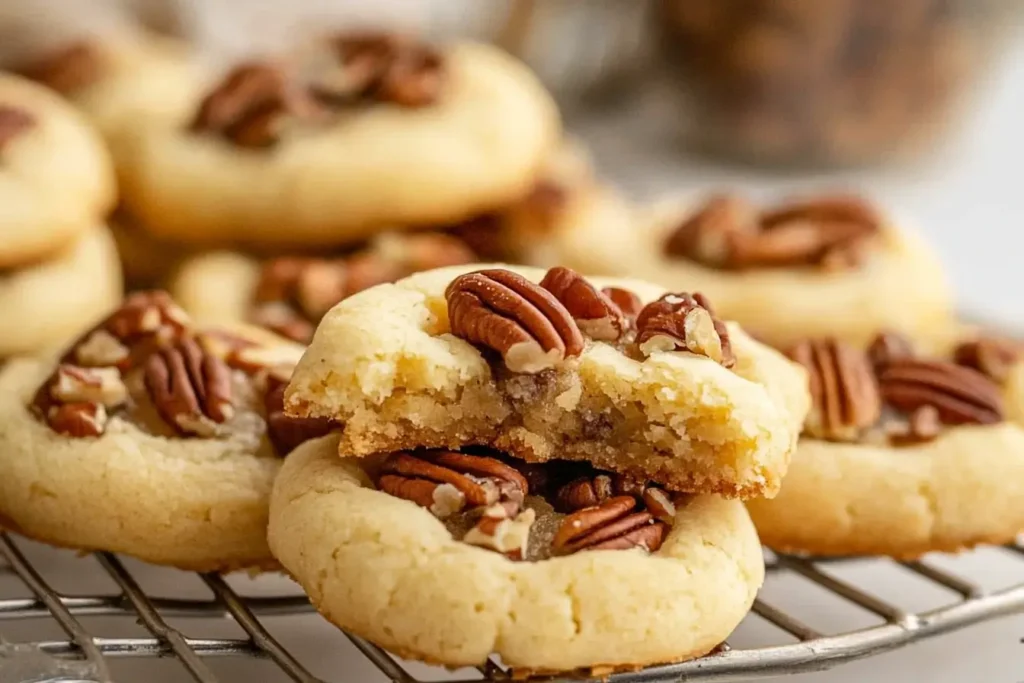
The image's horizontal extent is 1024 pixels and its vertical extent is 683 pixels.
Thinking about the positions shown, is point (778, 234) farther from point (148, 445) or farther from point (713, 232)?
point (148, 445)

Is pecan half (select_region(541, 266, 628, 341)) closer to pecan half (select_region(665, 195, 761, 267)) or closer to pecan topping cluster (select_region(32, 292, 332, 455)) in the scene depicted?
pecan topping cluster (select_region(32, 292, 332, 455))

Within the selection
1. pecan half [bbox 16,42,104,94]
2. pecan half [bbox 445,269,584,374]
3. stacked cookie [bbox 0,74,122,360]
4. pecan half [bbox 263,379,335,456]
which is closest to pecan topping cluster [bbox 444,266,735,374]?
pecan half [bbox 445,269,584,374]

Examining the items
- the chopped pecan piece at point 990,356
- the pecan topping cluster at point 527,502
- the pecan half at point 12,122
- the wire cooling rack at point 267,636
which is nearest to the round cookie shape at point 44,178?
the pecan half at point 12,122

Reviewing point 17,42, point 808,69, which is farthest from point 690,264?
point 17,42

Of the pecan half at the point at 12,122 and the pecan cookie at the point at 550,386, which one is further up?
the pecan half at the point at 12,122

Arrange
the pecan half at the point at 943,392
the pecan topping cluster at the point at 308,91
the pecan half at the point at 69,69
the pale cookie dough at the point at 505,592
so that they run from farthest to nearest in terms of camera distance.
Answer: the pecan half at the point at 69,69, the pecan topping cluster at the point at 308,91, the pecan half at the point at 943,392, the pale cookie dough at the point at 505,592

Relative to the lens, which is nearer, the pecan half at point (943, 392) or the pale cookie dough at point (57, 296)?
the pecan half at point (943, 392)

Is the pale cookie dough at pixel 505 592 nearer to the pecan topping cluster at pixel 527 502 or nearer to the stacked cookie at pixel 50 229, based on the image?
the pecan topping cluster at pixel 527 502
